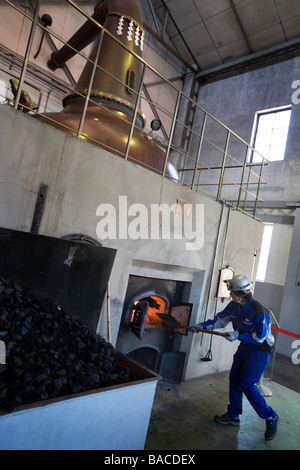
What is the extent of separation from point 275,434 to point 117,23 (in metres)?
6.25

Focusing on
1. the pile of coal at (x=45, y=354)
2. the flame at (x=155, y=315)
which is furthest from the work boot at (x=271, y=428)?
the pile of coal at (x=45, y=354)

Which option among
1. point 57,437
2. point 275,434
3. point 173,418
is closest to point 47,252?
point 57,437

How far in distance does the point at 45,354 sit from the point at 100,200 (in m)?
1.66

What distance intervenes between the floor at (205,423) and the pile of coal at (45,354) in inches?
50.9

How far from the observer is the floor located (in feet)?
10.1

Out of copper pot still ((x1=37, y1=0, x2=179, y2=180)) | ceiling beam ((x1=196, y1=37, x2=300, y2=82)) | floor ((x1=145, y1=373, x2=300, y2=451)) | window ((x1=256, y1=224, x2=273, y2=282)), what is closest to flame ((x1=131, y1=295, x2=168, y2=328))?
floor ((x1=145, y1=373, x2=300, y2=451))

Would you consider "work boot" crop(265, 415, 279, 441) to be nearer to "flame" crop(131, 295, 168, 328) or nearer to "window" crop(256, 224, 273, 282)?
"flame" crop(131, 295, 168, 328)

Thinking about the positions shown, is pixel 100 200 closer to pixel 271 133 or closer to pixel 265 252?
pixel 265 252

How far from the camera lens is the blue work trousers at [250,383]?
338 centimetres

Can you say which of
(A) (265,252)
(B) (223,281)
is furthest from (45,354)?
(A) (265,252)

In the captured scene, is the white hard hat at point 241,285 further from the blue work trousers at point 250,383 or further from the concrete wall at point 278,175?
the concrete wall at point 278,175

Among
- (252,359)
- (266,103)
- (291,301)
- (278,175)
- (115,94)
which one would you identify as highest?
(266,103)

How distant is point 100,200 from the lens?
3.12 metres

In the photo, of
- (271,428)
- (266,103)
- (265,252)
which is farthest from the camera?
(266,103)
